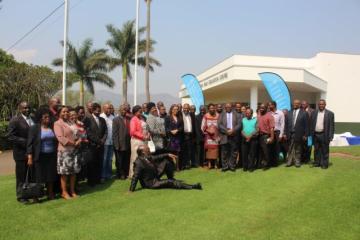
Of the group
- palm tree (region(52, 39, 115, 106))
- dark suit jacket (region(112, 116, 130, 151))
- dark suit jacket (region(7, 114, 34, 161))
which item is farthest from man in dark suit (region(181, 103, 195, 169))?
palm tree (region(52, 39, 115, 106))

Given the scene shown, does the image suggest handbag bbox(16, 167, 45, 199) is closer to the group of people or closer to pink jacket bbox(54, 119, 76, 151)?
the group of people

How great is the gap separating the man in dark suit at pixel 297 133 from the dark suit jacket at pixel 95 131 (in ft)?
14.7

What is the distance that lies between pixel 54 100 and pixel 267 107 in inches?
202

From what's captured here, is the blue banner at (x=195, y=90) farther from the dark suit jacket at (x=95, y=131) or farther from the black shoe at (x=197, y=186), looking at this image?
the black shoe at (x=197, y=186)

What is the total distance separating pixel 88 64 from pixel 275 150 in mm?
27548

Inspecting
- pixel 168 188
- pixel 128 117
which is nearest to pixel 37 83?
pixel 128 117

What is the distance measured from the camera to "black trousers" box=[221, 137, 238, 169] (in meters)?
9.81

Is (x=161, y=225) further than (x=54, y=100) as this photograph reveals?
Answer: No

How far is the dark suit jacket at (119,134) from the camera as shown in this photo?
29.9ft

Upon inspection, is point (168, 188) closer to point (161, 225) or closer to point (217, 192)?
point (217, 192)

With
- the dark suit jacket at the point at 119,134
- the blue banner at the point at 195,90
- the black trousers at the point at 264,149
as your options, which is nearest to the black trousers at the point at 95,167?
the dark suit jacket at the point at 119,134

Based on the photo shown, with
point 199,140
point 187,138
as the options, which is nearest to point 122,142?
point 187,138

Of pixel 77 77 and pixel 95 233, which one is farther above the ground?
pixel 77 77

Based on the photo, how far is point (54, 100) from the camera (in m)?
8.13
